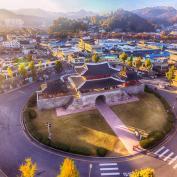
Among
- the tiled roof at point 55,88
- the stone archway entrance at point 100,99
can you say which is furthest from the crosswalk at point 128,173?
the tiled roof at point 55,88

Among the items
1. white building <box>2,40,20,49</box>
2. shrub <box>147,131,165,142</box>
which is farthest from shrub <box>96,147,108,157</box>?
white building <box>2,40,20,49</box>

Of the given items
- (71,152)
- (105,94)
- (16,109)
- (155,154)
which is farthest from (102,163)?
(16,109)

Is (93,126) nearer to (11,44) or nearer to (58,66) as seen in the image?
(58,66)

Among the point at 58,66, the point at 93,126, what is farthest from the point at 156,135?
the point at 58,66

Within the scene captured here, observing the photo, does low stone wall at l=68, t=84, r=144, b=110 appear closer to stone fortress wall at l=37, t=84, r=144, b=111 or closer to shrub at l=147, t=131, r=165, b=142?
stone fortress wall at l=37, t=84, r=144, b=111

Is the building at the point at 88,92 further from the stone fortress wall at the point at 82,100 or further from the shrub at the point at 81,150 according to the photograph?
the shrub at the point at 81,150

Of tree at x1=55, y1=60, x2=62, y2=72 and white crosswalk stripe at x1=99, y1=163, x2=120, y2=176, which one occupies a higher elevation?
tree at x1=55, y1=60, x2=62, y2=72
